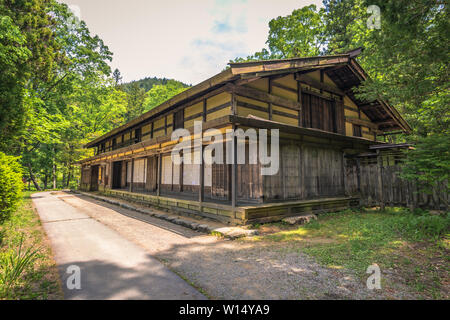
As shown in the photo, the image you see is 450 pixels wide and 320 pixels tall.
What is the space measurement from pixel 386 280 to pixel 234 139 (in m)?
4.92

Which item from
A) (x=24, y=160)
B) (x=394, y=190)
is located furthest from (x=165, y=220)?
(x=24, y=160)

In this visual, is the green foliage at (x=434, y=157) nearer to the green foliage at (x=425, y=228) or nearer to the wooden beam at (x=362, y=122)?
the green foliage at (x=425, y=228)

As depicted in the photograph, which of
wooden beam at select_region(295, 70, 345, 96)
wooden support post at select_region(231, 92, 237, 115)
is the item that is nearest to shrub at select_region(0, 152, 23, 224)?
wooden support post at select_region(231, 92, 237, 115)

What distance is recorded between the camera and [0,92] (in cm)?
651

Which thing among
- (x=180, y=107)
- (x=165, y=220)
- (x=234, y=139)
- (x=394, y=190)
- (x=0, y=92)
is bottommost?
(x=165, y=220)

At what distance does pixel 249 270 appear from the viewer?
3910mm

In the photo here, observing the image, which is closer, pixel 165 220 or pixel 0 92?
pixel 0 92

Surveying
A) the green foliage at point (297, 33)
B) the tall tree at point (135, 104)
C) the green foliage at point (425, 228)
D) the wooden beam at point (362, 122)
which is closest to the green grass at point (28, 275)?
the green foliage at point (425, 228)

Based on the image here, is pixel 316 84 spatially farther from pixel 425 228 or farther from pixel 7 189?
pixel 7 189

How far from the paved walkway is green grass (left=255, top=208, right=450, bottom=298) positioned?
3.02 meters

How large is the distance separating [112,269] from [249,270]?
247cm

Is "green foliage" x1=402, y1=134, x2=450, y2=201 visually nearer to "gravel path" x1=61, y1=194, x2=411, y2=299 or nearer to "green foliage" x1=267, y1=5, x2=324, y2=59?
"gravel path" x1=61, y1=194, x2=411, y2=299

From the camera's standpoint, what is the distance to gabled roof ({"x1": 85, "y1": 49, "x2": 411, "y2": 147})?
278 inches
